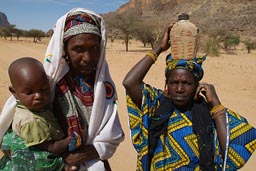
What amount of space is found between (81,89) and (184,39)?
0.78 m

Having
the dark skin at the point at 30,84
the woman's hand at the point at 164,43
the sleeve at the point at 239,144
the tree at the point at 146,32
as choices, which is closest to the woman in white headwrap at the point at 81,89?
the dark skin at the point at 30,84

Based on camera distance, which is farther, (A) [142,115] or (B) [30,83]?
(A) [142,115]

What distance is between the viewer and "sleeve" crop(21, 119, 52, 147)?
166 cm

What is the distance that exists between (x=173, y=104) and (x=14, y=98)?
3.65ft

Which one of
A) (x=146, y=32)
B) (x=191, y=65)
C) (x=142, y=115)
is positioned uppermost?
(x=146, y=32)

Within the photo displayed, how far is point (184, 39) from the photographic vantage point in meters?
2.01

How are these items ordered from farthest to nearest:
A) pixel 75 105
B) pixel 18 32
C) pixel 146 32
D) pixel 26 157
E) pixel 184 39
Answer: pixel 18 32 → pixel 146 32 → pixel 184 39 → pixel 75 105 → pixel 26 157

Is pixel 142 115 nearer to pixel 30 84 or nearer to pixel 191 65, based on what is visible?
pixel 191 65

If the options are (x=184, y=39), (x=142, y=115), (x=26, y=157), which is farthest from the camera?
(x=142, y=115)

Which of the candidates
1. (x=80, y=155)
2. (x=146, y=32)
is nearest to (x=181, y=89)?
(x=80, y=155)

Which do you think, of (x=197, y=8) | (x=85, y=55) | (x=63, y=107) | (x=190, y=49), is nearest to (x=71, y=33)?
(x=85, y=55)

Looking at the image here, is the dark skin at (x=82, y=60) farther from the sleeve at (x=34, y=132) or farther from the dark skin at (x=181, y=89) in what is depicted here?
the dark skin at (x=181, y=89)

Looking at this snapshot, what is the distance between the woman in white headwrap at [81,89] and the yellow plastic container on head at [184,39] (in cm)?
51

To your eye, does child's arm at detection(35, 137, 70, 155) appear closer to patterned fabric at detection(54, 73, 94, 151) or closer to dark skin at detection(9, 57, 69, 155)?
patterned fabric at detection(54, 73, 94, 151)
